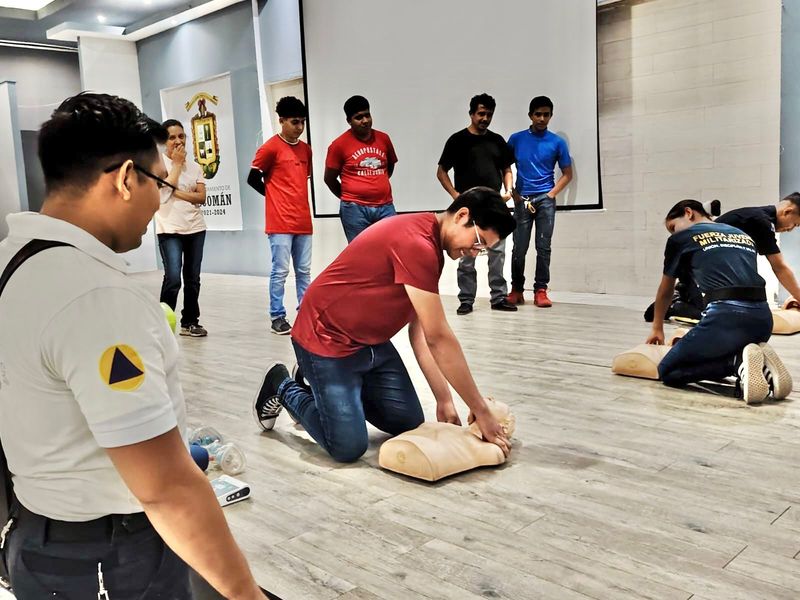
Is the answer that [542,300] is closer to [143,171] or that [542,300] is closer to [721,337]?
[721,337]

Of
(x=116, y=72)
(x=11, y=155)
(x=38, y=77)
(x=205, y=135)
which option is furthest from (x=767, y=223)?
(x=38, y=77)

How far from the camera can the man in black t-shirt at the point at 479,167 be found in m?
5.56

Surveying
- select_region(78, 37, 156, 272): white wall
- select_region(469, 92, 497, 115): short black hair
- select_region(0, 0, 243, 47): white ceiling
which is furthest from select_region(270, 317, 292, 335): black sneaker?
select_region(78, 37, 156, 272): white wall

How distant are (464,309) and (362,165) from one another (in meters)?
1.26

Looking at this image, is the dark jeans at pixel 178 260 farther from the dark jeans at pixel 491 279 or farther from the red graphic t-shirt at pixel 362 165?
the dark jeans at pixel 491 279

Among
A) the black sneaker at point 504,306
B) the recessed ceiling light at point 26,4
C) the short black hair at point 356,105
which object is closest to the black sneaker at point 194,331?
the short black hair at point 356,105

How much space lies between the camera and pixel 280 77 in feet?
28.4

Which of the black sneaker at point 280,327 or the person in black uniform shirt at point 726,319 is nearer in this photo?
the person in black uniform shirt at point 726,319

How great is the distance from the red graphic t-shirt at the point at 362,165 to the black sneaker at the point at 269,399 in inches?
102

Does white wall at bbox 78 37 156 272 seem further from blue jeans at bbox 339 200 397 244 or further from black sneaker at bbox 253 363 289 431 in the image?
black sneaker at bbox 253 363 289 431

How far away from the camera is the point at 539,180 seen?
227 inches

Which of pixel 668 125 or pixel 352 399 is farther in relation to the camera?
pixel 668 125

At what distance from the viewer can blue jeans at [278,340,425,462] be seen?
2.59 meters

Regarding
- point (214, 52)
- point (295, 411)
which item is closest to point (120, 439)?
point (295, 411)
